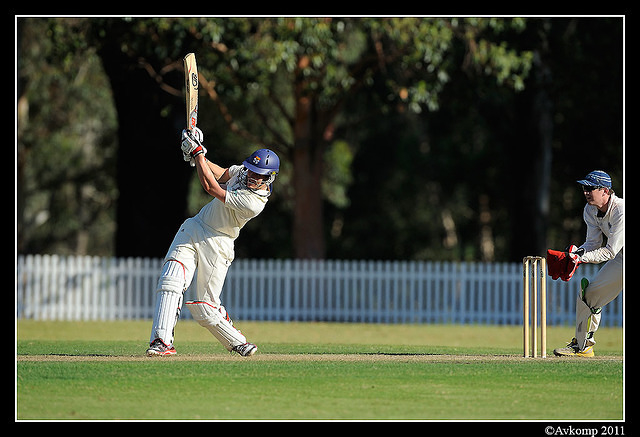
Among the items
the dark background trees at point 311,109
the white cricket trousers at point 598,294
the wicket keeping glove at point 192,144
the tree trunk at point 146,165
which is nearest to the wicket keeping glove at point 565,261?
the white cricket trousers at point 598,294

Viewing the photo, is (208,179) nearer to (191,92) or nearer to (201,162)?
(201,162)

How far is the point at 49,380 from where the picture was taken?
27.5 ft

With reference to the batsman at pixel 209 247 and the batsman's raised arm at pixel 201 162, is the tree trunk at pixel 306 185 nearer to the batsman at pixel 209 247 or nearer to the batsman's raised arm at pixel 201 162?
the batsman at pixel 209 247

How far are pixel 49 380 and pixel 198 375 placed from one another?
45.0 inches

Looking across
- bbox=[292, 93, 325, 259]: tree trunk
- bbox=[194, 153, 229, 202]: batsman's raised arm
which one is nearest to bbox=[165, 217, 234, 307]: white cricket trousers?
bbox=[194, 153, 229, 202]: batsman's raised arm

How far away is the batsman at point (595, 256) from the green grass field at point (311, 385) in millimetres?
348

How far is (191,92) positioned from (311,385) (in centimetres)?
315

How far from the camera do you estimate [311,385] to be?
8.35 m

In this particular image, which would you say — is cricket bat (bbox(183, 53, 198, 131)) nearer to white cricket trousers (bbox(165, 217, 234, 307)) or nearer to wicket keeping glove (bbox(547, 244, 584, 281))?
white cricket trousers (bbox(165, 217, 234, 307))

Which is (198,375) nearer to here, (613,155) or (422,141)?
(613,155)

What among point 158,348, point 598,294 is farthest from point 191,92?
point 598,294

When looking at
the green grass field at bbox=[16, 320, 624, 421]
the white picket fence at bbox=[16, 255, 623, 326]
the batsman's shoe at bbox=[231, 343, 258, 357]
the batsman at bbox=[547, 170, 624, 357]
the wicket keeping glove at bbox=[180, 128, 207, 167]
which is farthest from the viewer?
the white picket fence at bbox=[16, 255, 623, 326]

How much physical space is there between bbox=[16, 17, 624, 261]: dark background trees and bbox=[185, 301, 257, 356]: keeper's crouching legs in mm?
9755

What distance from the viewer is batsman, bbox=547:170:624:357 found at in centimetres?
937
